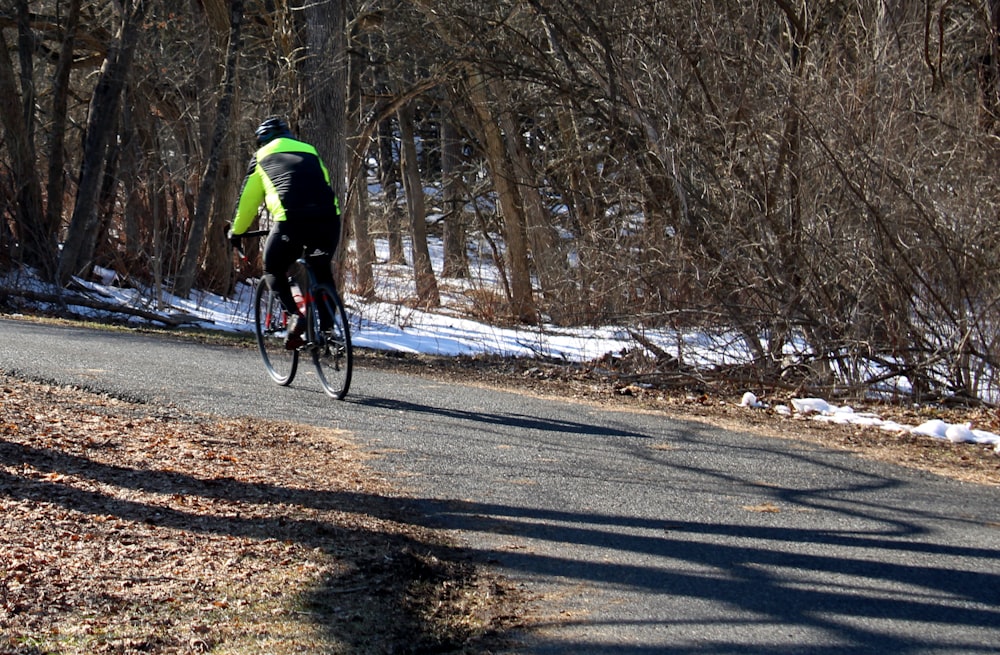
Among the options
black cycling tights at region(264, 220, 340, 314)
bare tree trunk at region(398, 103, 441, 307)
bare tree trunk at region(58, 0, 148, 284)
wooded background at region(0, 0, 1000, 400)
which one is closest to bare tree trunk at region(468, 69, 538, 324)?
wooded background at region(0, 0, 1000, 400)

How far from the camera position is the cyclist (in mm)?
8516

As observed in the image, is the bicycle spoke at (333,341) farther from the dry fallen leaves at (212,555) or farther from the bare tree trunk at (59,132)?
the bare tree trunk at (59,132)

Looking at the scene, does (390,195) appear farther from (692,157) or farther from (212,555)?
(212,555)

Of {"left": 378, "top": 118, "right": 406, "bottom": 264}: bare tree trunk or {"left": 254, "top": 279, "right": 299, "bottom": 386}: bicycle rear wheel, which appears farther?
{"left": 378, "top": 118, "right": 406, "bottom": 264}: bare tree trunk

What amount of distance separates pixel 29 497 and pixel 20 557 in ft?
3.05

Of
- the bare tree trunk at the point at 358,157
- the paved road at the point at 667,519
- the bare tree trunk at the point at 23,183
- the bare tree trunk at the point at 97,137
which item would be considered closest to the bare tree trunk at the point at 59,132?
the bare tree trunk at the point at 23,183

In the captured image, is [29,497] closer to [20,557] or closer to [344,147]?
[20,557]

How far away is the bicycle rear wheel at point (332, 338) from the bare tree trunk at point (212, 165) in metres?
8.98

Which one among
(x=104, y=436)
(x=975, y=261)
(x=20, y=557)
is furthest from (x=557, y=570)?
(x=975, y=261)

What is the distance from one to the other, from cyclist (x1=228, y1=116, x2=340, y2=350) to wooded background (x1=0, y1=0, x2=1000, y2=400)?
4162 mm

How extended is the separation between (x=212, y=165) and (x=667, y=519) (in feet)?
44.5

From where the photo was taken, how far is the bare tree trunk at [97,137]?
17.5m

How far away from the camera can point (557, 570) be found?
471 cm

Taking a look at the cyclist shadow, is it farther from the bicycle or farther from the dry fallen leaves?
the dry fallen leaves
